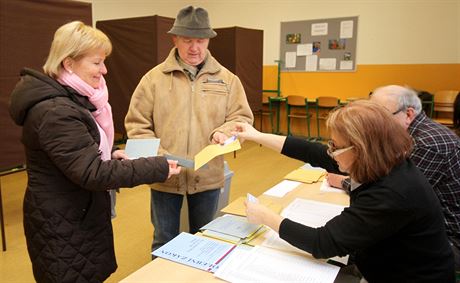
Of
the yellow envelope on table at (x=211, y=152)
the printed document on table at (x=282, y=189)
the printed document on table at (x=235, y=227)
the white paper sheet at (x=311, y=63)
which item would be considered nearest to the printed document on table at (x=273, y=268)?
the printed document on table at (x=235, y=227)

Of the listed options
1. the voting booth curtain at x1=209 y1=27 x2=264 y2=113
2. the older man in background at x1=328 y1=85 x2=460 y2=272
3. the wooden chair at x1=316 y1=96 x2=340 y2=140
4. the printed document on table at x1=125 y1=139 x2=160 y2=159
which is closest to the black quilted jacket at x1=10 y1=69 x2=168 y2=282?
the printed document on table at x1=125 y1=139 x2=160 y2=159

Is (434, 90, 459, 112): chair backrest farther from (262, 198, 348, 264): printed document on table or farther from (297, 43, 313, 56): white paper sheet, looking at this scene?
(262, 198, 348, 264): printed document on table

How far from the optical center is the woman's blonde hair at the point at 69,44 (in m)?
1.27

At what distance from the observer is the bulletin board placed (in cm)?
713

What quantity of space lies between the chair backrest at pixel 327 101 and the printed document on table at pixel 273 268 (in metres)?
5.87

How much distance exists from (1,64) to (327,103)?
5362 mm

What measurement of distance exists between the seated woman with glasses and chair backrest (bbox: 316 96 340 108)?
5.80 m

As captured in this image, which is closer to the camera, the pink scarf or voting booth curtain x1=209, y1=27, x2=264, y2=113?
the pink scarf

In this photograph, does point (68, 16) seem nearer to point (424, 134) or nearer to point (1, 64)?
point (1, 64)

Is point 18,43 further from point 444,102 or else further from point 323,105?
point 444,102

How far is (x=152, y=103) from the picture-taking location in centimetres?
194

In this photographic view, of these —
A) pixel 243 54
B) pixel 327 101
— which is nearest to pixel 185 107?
pixel 243 54

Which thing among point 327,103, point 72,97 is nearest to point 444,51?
point 327,103

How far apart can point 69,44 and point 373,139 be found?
103 centimetres
